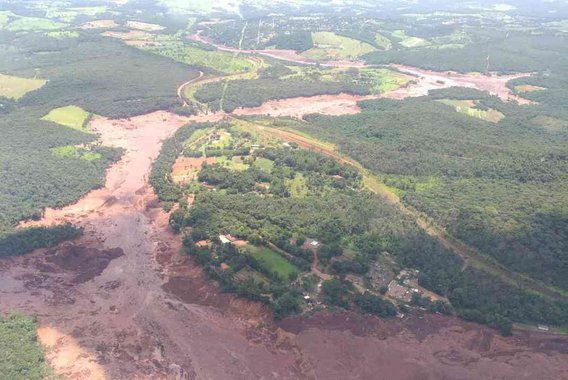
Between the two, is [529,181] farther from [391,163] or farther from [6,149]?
[6,149]

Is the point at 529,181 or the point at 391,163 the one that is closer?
the point at 529,181

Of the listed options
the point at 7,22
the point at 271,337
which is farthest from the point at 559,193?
the point at 7,22

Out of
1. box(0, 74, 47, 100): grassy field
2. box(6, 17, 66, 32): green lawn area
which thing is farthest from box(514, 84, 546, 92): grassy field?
box(6, 17, 66, 32): green lawn area

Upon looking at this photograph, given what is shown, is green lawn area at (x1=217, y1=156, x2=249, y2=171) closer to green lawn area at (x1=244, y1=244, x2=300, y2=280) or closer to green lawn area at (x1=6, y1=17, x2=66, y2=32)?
green lawn area at (x1=244, y1=244, x2=300, y2=280)

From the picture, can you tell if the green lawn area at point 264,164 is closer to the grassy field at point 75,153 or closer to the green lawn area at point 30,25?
the grassy field at point 75,153

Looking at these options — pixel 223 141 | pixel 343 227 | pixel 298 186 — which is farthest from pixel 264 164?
pixel 343 227

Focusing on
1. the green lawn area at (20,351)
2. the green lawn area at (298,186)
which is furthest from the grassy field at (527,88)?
the green lawn area at (20,351)

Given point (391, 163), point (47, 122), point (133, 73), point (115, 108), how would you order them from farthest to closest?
1. point (133, 73)
2. point (115, 108)
3. point (47, 122)
4. point (391, 163)

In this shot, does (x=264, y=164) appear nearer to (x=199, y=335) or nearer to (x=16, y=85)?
(x=199, y=335)
